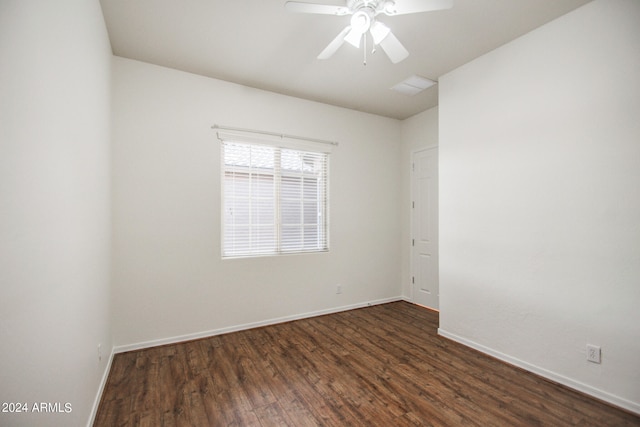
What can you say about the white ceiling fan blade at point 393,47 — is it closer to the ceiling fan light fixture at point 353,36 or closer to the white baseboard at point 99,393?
the ceiling fan light fixture at point 353,36

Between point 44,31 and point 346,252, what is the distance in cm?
361

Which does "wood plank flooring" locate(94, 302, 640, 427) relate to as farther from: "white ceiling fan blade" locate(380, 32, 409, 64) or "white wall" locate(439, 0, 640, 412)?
"white ceiling fan blade" locate(380, 32, 409, 64)

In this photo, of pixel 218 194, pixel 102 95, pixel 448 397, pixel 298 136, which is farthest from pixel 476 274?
pixel 102 95

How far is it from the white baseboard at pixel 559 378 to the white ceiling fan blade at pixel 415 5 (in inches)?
112

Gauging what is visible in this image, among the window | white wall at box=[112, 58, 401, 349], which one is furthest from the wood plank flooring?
the window

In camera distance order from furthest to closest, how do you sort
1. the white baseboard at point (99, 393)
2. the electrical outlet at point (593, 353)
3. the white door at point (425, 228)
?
1. the white door at point (425, 228)
2. the electrical outlet at point (593, 353)
3. the white baseboard at point (99, 393)

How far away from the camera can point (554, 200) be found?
2303 millimetres

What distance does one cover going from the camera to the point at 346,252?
4125 mm

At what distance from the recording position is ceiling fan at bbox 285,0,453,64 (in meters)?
1.67

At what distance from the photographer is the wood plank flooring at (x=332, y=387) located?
1863 mm

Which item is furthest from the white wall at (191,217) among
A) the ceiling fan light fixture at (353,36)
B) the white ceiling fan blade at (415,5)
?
the white ceiling fan blade at (415,5)

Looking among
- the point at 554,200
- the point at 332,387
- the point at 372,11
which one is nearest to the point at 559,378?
the point at 554,200

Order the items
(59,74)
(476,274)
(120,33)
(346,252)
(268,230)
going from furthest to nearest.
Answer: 1. (346,252)
2. (268,230)
3. (476,274)
4. (120,33)
5. (59,74)

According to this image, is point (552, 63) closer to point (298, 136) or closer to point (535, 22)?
point (535, 22)
